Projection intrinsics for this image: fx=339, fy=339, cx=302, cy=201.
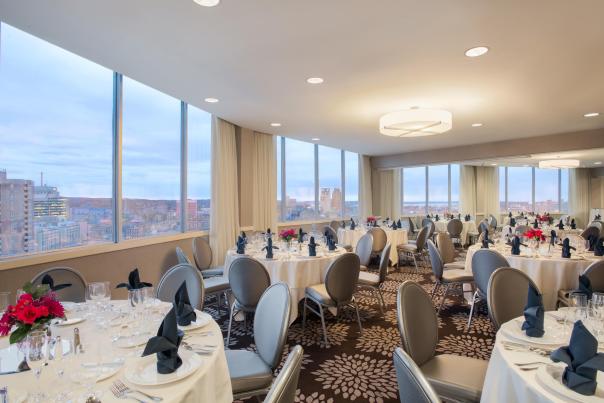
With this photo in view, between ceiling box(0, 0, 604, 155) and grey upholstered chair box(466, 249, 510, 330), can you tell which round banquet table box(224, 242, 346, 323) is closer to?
grey upholstered chair box(466, 249, 510, 330)

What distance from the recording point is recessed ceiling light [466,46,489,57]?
10.2 ft

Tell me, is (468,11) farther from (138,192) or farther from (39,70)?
(138,192)

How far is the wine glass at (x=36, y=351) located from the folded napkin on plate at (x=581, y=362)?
1.93m

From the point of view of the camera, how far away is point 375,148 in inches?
367

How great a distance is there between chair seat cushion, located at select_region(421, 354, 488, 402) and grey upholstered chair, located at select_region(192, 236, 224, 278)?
10.8 ft

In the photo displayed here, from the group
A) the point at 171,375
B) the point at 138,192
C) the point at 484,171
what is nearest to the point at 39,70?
the point at 138,192

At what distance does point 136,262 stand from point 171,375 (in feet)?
11.7

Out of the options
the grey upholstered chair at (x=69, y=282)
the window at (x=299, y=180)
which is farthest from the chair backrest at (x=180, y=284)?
the window at (x=299, y=180)

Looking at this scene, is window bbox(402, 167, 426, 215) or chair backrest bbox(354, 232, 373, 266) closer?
chair backrest bbox(354, 232, 373, 266)

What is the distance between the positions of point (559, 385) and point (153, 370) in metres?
1.54

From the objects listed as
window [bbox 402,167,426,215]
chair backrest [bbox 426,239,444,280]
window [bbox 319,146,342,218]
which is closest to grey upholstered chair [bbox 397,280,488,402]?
chair backrest [bbox 426,239,444,280]

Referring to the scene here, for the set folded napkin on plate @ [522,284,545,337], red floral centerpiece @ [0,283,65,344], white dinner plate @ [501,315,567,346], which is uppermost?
red floral centerpiece @ [0,283,65,344]

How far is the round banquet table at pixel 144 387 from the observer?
1206mm

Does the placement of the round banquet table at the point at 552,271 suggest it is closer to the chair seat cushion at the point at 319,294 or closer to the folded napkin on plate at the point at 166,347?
the chair seat cushion at the point at 319,294
